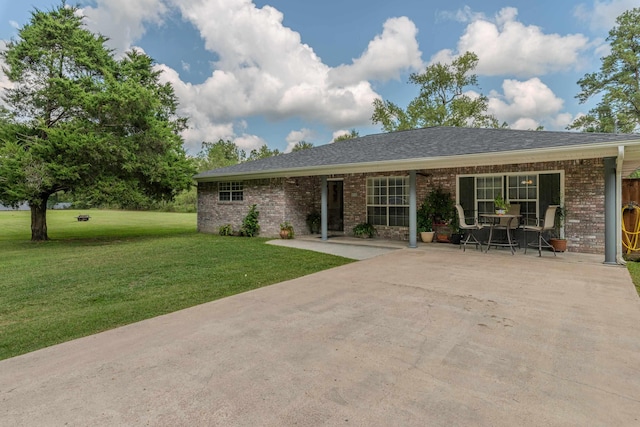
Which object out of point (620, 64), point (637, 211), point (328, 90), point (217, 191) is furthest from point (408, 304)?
point (620, 64)

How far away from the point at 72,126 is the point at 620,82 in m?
32.0

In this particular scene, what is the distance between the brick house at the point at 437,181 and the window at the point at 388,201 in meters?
0.03

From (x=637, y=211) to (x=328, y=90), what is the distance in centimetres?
2251

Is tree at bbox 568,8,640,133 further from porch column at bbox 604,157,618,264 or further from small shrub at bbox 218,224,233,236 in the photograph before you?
small shrub at bbox 218,224,233,236

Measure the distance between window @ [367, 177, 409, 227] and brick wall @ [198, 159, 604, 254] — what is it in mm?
184

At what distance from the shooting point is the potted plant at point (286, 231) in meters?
11.7

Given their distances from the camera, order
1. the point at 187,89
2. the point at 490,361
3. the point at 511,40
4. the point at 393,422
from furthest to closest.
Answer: the point at 187,89 → the point at 511,40 → the point at 490,361 → the point at 393,422

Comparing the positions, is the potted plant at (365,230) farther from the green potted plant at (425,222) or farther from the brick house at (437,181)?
the green potted plant at (425,222)

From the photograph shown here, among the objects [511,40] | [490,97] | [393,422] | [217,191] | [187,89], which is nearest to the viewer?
[393,422]

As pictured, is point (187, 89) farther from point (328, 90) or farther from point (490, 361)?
point (490, 361)

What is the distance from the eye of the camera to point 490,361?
107 inches

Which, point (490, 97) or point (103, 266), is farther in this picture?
point (490, 97)

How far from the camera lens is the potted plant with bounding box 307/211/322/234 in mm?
12667

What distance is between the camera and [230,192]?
44.7 feet
